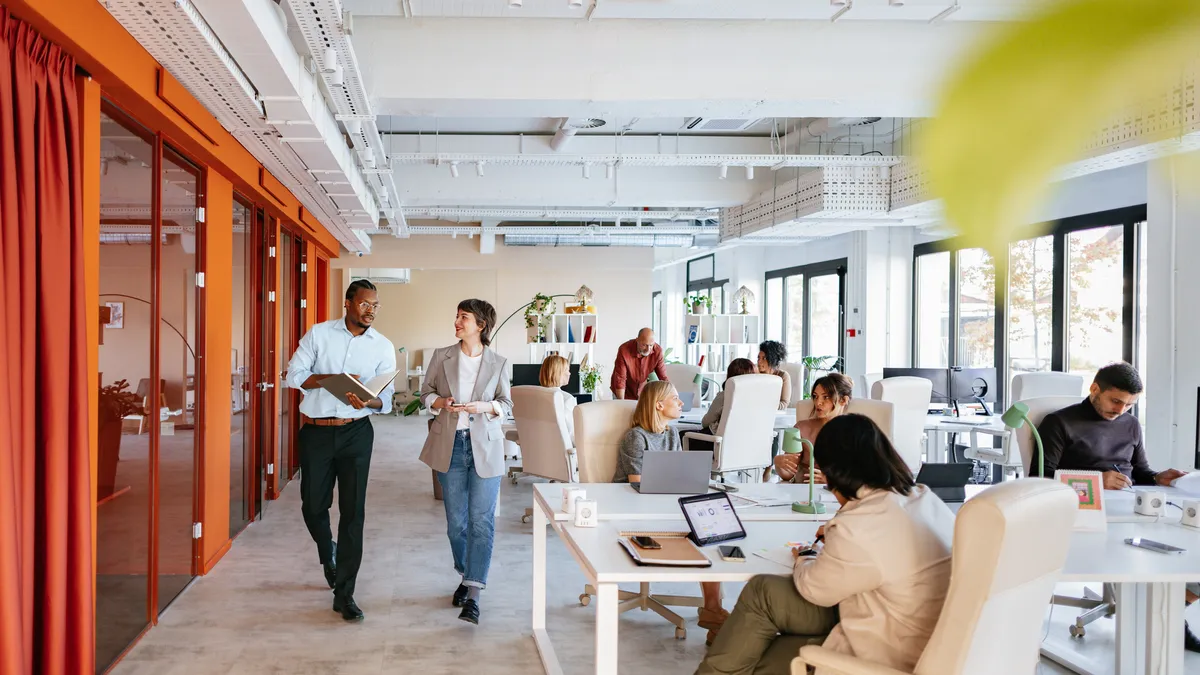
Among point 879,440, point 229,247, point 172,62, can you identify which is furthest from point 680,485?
point 229,247

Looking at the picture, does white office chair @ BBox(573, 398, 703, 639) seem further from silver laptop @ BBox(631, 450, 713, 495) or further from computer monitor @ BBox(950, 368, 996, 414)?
computer monitor @ BBox(950, 368, 996, 414)

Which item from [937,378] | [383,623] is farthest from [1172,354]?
[383,623]

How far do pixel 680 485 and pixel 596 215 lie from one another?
29.1 feet

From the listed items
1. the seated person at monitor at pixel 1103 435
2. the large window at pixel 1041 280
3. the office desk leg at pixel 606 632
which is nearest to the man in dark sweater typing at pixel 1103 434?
the seated person at monitor at pixel 1103 435

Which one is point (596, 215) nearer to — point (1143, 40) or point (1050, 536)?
point (1050, 536)

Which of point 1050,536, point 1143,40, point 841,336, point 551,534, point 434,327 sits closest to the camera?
point 1143,40

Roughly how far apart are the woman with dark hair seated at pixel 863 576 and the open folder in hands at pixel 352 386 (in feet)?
7.05

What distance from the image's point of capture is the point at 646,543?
9.58 feet

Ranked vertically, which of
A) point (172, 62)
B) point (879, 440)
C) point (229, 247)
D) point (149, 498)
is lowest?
point (149, 498)

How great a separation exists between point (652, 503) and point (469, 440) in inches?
43.7

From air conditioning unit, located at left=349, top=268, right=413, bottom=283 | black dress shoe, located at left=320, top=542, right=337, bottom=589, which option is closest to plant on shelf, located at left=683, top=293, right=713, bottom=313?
air conditioning unit, located at left=349, top=268, right=413, bottom=283

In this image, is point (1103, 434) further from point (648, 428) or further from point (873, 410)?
point (648, 428)

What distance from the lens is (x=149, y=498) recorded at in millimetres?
4090

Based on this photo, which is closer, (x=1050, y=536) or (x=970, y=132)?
(x=970, y=132)
